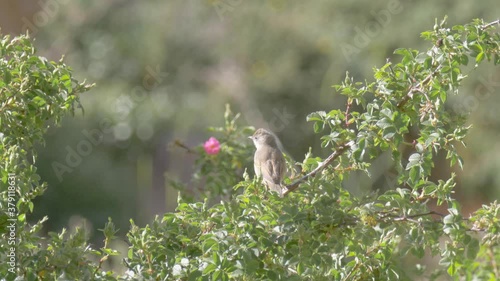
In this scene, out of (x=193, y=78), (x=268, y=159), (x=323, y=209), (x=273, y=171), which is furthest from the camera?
(x=193, y=78)

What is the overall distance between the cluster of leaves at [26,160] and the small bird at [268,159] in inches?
65.6

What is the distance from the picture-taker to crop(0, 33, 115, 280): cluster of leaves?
253 cm

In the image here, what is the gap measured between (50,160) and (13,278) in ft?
23.2

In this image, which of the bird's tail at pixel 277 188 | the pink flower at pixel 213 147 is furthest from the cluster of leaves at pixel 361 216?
the pink flower at pixel 213 147

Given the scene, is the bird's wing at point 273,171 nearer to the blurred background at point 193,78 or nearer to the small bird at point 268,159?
the small bird at point 268,159

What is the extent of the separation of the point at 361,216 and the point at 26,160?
1.08 m

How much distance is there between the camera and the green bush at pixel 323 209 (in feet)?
7.78

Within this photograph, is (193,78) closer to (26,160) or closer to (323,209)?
(26,160)

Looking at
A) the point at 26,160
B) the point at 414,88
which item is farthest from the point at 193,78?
the point at 414,88

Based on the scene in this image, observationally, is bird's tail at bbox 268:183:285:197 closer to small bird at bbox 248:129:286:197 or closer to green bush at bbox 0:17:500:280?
small bird at bbox 248:129:286:197

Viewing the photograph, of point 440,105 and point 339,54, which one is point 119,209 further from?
point 440,105

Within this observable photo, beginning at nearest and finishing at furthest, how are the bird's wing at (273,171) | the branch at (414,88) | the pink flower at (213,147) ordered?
the branch at (414,88) < the pink flower at (213,147) < the bird's wing at (273,171)

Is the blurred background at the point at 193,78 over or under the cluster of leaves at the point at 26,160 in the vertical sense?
over

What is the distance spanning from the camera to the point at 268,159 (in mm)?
4727
